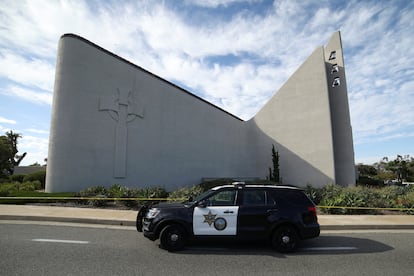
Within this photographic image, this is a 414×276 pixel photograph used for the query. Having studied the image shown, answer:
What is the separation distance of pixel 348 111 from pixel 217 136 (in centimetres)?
1182

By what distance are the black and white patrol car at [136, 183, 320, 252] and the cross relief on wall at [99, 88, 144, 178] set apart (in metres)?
12.8

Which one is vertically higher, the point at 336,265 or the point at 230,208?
the point at 230,208

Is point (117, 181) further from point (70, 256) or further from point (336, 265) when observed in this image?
point (336, 265)

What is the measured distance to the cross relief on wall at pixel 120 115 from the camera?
59.5 ft

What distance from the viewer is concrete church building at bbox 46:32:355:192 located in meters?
17.4

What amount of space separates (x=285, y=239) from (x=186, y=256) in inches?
94.8

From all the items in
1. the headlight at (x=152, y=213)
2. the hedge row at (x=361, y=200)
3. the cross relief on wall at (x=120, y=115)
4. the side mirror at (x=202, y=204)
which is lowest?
the hedge row at (x=361, y=200)

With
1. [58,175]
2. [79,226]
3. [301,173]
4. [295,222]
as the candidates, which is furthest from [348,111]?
[58,175]

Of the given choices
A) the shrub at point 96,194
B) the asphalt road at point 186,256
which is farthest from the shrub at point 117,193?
the asphalt road at point 186,256

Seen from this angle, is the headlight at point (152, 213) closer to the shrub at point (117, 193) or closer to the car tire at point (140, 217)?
the car tire at point (140, 217)

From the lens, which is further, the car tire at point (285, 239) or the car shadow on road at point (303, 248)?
the car tire at point (285, 239)

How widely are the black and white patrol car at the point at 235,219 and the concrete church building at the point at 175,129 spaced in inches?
521

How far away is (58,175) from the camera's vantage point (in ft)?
54.1

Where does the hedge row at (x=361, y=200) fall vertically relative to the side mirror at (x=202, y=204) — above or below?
below
